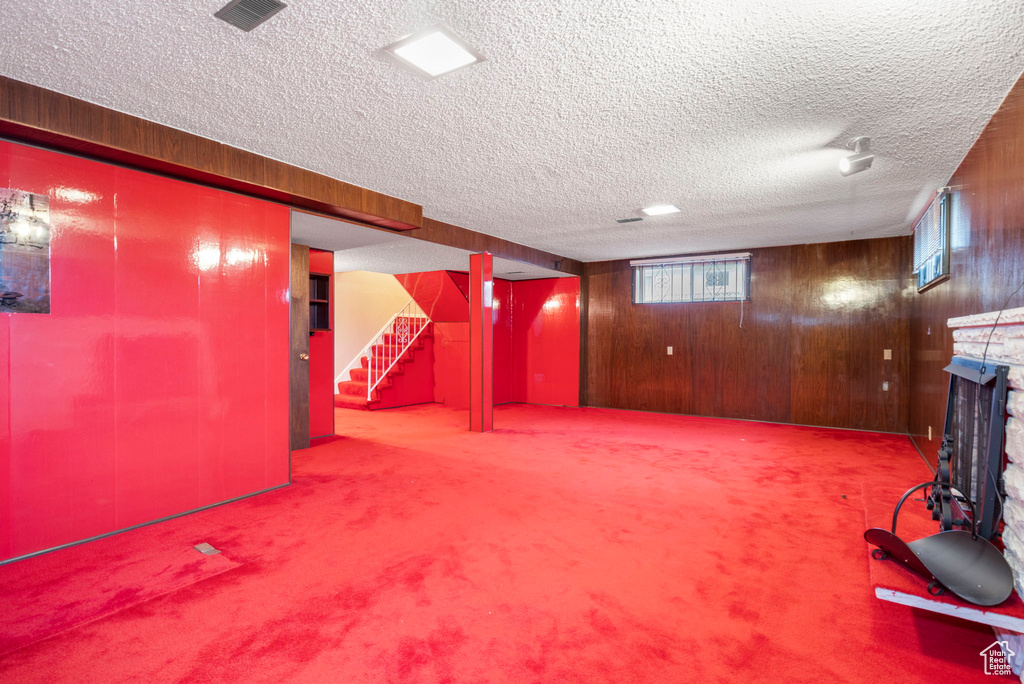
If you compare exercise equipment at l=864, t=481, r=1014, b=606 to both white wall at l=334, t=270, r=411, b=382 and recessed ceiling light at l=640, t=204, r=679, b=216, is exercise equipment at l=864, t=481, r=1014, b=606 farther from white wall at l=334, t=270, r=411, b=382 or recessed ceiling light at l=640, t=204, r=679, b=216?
white wall at l=334, t=270, r=411, b=382

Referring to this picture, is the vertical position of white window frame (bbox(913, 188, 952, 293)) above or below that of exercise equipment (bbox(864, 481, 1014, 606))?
above

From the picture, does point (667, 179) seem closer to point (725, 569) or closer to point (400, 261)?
point (725, 569)

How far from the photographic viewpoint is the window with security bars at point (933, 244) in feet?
14.2

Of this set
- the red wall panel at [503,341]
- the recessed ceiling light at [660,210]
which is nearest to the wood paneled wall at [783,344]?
the red wall panel at [503,341]

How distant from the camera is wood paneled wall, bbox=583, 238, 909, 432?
6926 mm

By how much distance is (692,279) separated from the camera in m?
8.35

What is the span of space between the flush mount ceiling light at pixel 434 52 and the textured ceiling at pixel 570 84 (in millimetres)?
59

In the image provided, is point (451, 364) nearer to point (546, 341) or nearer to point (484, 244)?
point (546, 341)

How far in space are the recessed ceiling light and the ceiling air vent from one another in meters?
4.08

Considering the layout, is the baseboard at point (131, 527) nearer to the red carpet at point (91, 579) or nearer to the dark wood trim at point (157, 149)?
the red carpet at point (91, 579)

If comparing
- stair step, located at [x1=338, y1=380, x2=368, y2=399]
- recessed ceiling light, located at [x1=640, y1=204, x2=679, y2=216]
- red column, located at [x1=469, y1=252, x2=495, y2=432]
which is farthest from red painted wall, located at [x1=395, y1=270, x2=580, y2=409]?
recessed ceiling light, located at [x1=640, y1=204, x2=679, y2=216]

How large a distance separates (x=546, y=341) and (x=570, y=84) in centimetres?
708

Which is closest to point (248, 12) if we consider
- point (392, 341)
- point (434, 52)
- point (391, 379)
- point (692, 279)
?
point (434, 52)

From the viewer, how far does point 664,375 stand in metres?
8.55
